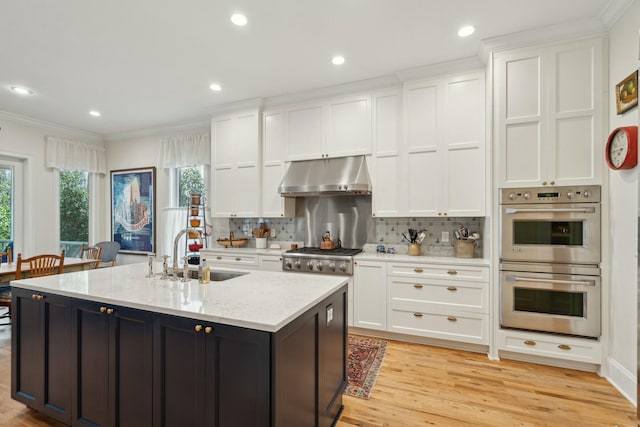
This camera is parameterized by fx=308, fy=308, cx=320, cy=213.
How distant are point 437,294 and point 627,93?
2.15 metres

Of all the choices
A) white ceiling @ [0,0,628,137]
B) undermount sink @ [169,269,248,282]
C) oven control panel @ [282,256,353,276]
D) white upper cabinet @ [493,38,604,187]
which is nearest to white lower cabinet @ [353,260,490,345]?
oven control panel @ [282,256,353,276]

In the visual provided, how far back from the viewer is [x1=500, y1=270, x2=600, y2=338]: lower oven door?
253 cm

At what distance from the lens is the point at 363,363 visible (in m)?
2.77

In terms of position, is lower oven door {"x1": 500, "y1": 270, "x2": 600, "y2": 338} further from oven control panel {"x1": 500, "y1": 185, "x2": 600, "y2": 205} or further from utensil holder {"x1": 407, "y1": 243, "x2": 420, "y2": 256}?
utensil holder {"x1": 407, "y1": 243, "x2": 420, "y2": 256}

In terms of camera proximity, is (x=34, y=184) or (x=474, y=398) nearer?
(x=474, y=398)

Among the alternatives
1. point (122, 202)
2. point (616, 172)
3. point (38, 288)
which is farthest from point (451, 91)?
point (122, 202)

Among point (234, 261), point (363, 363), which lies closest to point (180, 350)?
point (363, 363)

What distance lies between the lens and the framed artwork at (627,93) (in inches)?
83.6

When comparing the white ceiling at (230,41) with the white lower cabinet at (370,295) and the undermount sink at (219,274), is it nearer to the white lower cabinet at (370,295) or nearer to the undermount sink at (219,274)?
the undermount sink at (219,274)

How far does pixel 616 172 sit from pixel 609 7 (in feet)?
4.07

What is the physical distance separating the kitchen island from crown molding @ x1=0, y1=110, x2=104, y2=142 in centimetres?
397

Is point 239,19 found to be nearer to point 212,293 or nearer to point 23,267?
point 212,293

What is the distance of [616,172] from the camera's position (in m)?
2.37

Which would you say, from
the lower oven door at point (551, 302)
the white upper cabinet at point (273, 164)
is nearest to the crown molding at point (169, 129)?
the white upper cabinet at point (273, 164)
